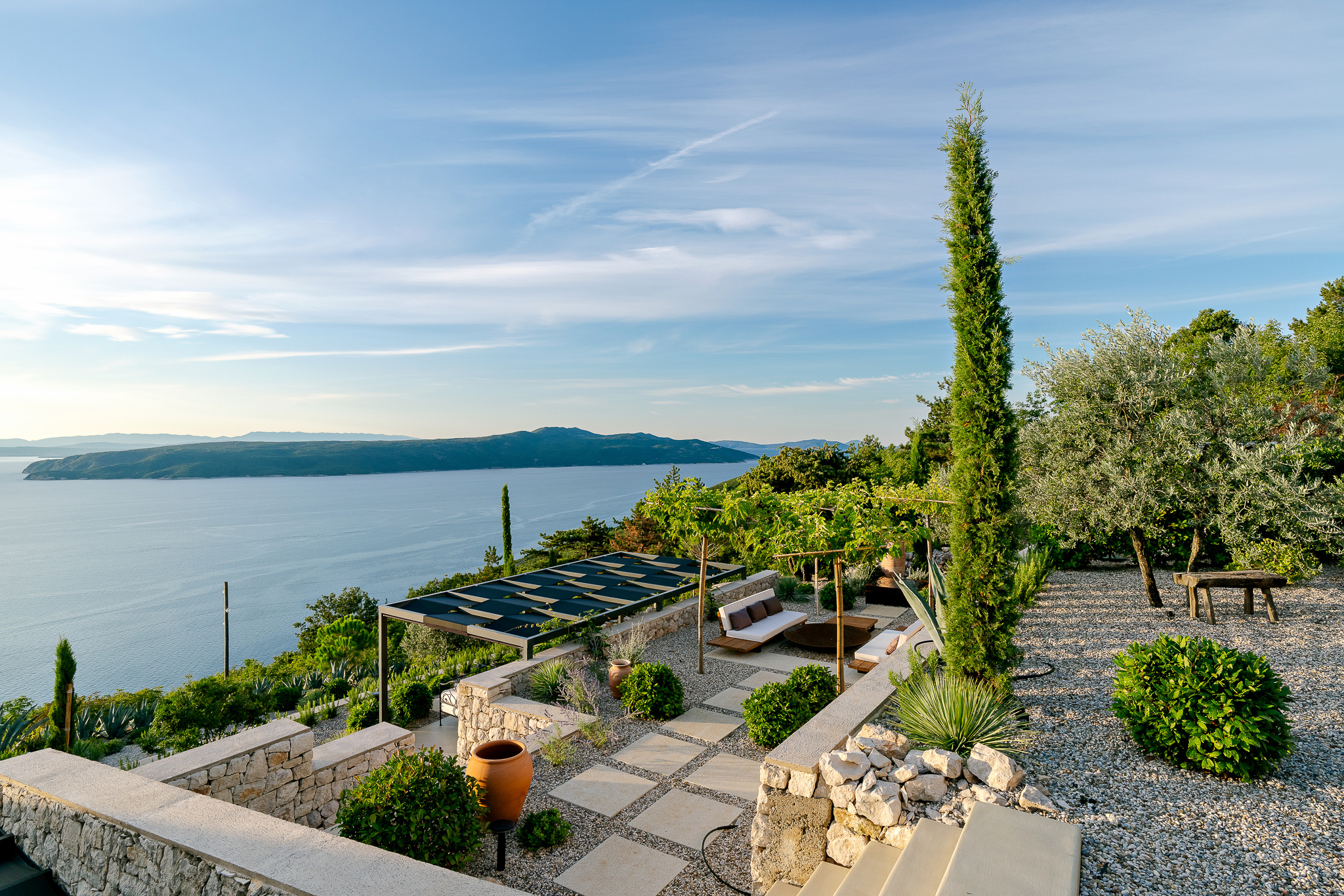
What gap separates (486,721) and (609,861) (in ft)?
11.7

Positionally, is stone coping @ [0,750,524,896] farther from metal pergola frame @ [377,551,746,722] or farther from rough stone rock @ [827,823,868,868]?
metal pergola frame @ [377,551,746,722]

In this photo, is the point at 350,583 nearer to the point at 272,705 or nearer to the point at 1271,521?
the point at 272,705

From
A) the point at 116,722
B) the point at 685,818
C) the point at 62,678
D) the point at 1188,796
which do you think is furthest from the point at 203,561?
the point at 1188,796

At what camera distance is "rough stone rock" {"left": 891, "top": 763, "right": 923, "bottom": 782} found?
3809 mm

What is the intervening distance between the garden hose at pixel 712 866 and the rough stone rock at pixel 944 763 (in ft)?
5.25

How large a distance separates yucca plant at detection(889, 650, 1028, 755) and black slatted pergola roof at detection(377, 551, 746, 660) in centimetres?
493

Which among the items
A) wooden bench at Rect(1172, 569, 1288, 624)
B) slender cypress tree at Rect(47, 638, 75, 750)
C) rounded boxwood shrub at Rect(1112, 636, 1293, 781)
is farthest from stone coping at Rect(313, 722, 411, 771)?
wooden bench at Rect(1172, 569, 1288, 624)

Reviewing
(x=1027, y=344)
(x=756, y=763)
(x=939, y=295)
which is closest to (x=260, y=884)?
(x=756, y=763)

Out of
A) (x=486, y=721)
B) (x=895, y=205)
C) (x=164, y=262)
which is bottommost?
(x=486, y=721)

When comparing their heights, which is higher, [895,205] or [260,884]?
[895,205]

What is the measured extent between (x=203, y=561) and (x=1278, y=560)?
283 feet

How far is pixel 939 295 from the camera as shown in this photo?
228 inches

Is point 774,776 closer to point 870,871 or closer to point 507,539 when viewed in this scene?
point 870,871

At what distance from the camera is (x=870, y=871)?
3.46 m
